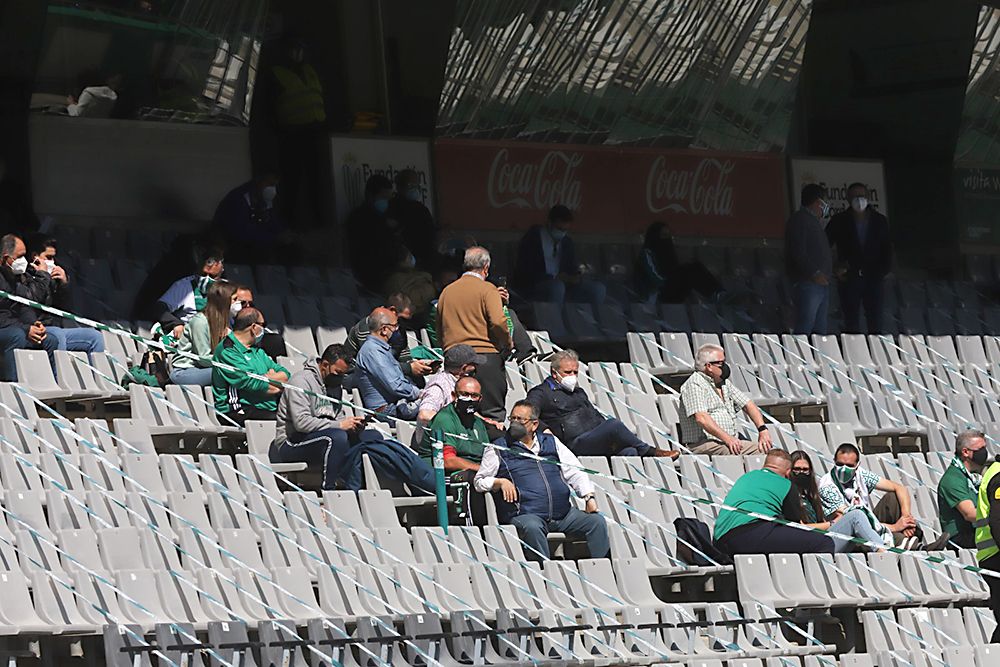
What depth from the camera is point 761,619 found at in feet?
32.4

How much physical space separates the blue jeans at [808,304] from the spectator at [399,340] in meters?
3.68

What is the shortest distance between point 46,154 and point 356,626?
644 cm

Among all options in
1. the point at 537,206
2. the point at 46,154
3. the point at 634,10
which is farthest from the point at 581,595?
the point at 634,10

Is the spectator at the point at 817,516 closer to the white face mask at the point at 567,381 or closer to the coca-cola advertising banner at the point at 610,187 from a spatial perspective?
the white face mask at the point at 567,381

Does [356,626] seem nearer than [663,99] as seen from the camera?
Yes

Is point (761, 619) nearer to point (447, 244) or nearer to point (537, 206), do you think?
point (447, 244)

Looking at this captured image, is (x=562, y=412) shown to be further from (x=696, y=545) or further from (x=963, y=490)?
(x=963, y=490)

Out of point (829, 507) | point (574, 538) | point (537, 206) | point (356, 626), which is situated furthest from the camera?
point (537, 206)

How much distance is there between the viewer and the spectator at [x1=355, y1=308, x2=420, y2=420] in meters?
11.8

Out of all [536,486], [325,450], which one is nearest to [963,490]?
[536,486]

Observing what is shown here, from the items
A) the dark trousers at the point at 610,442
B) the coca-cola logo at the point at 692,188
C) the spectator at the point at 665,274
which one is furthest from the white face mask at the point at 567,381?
the coca-cola logo at the point at 692,188

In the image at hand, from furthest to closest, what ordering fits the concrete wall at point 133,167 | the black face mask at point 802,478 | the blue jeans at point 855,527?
the concrete wall at point 133,167, the black face mask at point 802,478, the blue jeans at point 855,527

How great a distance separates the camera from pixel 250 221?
47.1ft

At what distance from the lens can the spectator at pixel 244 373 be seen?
1140cm
